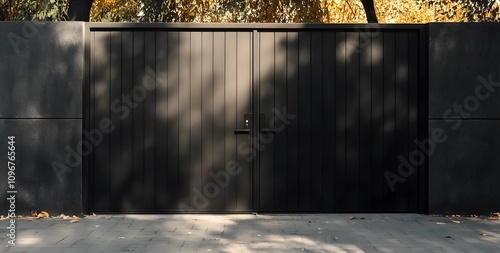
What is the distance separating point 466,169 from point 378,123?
1.29 metres

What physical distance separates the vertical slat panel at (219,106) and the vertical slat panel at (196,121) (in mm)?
191

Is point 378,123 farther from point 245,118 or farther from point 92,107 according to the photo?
point 92,107

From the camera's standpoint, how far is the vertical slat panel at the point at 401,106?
10.1 meters

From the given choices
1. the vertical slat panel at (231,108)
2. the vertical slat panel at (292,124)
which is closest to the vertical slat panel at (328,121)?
the vertical slat panel at (292,124)

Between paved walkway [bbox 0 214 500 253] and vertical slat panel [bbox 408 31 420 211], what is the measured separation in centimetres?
45

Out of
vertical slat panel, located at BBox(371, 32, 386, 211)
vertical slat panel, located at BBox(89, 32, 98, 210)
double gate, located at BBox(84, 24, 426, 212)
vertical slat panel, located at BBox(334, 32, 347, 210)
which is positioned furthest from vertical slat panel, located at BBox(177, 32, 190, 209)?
vertical slat panel, located at BBox(371, 32, 386, 211)

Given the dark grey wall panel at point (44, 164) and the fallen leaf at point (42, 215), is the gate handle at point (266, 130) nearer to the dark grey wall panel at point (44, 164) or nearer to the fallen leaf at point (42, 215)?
the dark grey wall panel at point (44, 164)

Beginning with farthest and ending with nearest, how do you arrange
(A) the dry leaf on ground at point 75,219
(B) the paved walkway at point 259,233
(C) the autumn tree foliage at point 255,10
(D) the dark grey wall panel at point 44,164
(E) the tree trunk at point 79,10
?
(C) the autumn tree foliage at point 255,10, (E) the tree trunk at point 79,10, (D) the dark grey wall panel at point 44,164, (A) the dry leaf on ground at point 75,219, (B) the paved walkway at point 259,233

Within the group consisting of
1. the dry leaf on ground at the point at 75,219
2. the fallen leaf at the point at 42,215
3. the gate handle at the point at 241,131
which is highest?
the gate handle at the point at 241,131

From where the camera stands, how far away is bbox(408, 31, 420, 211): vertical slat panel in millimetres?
10094

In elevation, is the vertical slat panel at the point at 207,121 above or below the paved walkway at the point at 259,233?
above

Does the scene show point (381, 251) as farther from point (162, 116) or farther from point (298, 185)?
point (162, 116)
